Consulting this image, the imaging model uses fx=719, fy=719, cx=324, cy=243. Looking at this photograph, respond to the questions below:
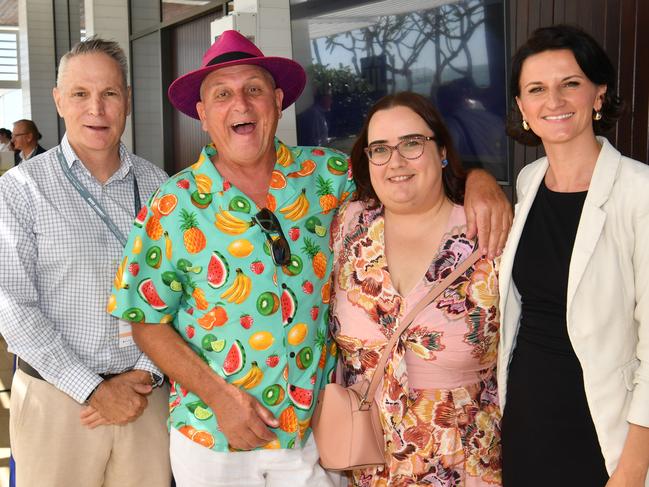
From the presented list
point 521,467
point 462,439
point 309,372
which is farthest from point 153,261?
point 521,467

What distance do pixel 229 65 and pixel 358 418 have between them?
3.65 feet

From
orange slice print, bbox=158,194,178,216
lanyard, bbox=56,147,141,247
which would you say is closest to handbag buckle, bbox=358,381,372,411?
orange slice print, bbox=158,194,178,216

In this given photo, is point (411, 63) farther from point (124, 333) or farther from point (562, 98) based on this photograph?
point (124, 333)

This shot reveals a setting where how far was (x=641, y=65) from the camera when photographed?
2533 millimetres

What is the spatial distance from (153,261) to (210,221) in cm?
20

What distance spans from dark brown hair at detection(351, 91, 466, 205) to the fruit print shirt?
293 mm

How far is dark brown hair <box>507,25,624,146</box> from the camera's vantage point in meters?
1.78

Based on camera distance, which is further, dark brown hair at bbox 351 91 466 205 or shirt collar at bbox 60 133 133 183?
shirt collar at bbox 60 133 133 183

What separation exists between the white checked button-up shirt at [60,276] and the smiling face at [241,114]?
15.9 inches

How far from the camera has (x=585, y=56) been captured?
1769 mm

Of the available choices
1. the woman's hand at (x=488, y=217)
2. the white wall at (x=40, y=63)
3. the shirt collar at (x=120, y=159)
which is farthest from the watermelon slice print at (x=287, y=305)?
the white wall at (x=40, y=63)

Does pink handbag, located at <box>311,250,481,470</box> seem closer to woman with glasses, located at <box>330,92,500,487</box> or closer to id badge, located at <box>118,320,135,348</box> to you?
woman with glasses, located at <box>330,92,500,487</box>

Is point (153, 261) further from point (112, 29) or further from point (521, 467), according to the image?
point (112, 29)

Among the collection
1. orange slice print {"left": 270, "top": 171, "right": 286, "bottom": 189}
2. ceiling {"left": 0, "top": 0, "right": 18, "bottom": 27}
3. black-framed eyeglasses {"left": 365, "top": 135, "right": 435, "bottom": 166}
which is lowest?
orange slice print {"left": 270, "top": 171, "right": 286, "bottom": 189}
